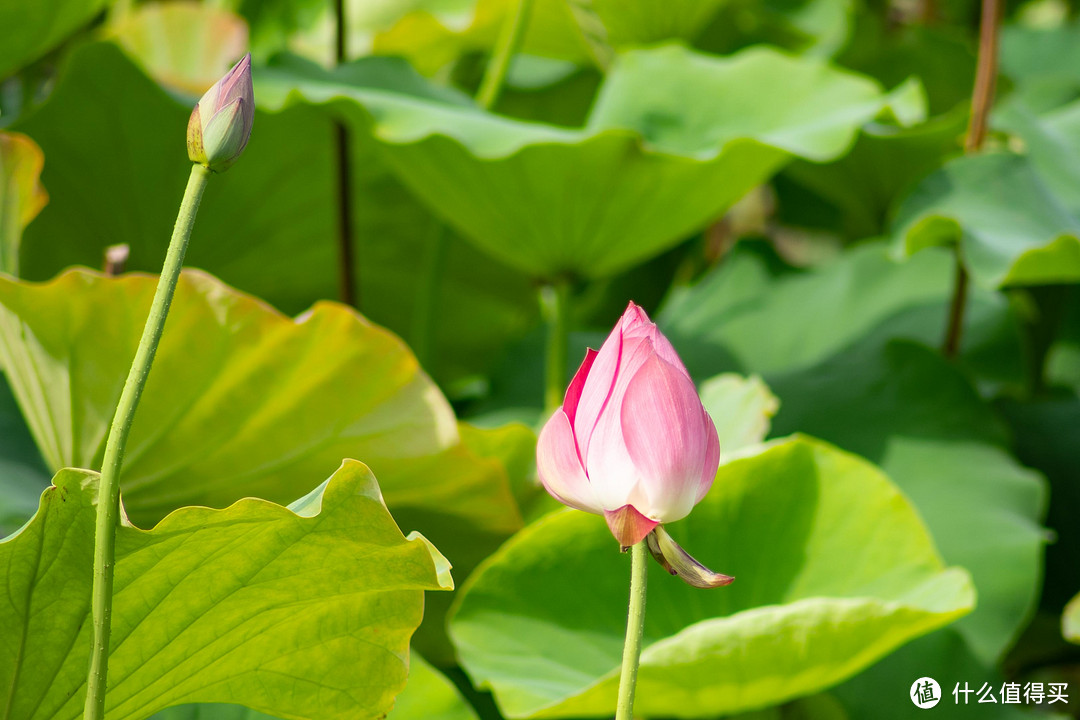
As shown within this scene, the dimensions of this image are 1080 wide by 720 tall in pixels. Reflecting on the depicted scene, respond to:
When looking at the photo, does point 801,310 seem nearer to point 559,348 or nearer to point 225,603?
point 559,348

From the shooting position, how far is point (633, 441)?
0.84 feet

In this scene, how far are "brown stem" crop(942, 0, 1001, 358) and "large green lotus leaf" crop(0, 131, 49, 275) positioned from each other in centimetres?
62

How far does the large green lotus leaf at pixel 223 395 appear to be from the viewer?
460 millimetres

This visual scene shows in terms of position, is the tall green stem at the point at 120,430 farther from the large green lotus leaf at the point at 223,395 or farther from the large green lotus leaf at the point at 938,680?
the large green lotus leaf at the point at 938,680

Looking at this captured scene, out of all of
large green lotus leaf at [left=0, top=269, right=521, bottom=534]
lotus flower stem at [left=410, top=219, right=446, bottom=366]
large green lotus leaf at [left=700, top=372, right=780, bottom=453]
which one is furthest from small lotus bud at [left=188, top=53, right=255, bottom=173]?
lotus flower stem at [left=410, top=219, right=446, bottom=366]

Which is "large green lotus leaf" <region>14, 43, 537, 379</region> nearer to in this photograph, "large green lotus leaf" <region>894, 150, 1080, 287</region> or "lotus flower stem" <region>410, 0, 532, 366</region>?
"lotus flower stem" <region>410, 0, 532, 366</region>

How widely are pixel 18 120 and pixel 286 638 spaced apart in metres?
0.53

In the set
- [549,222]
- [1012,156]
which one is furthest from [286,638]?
[1012,156]

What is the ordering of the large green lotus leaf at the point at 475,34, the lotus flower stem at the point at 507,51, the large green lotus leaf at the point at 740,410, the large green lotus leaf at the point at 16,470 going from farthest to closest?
1. the large green lotus leaf at the point at 475,34
2. the lotus flower stem at the point at 507,51
3. the large green lotus leaf at the point at 740,410
4. the large green lotus leaf at the point at 16,470

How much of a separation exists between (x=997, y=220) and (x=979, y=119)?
0.46ft

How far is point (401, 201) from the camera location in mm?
918

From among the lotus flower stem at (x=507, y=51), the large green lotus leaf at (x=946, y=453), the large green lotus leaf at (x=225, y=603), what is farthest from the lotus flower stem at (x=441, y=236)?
the large green lotus leaf at (x=225, y=603)

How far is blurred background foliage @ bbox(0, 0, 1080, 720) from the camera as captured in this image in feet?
1.58

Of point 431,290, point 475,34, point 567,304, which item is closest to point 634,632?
point 567,304
